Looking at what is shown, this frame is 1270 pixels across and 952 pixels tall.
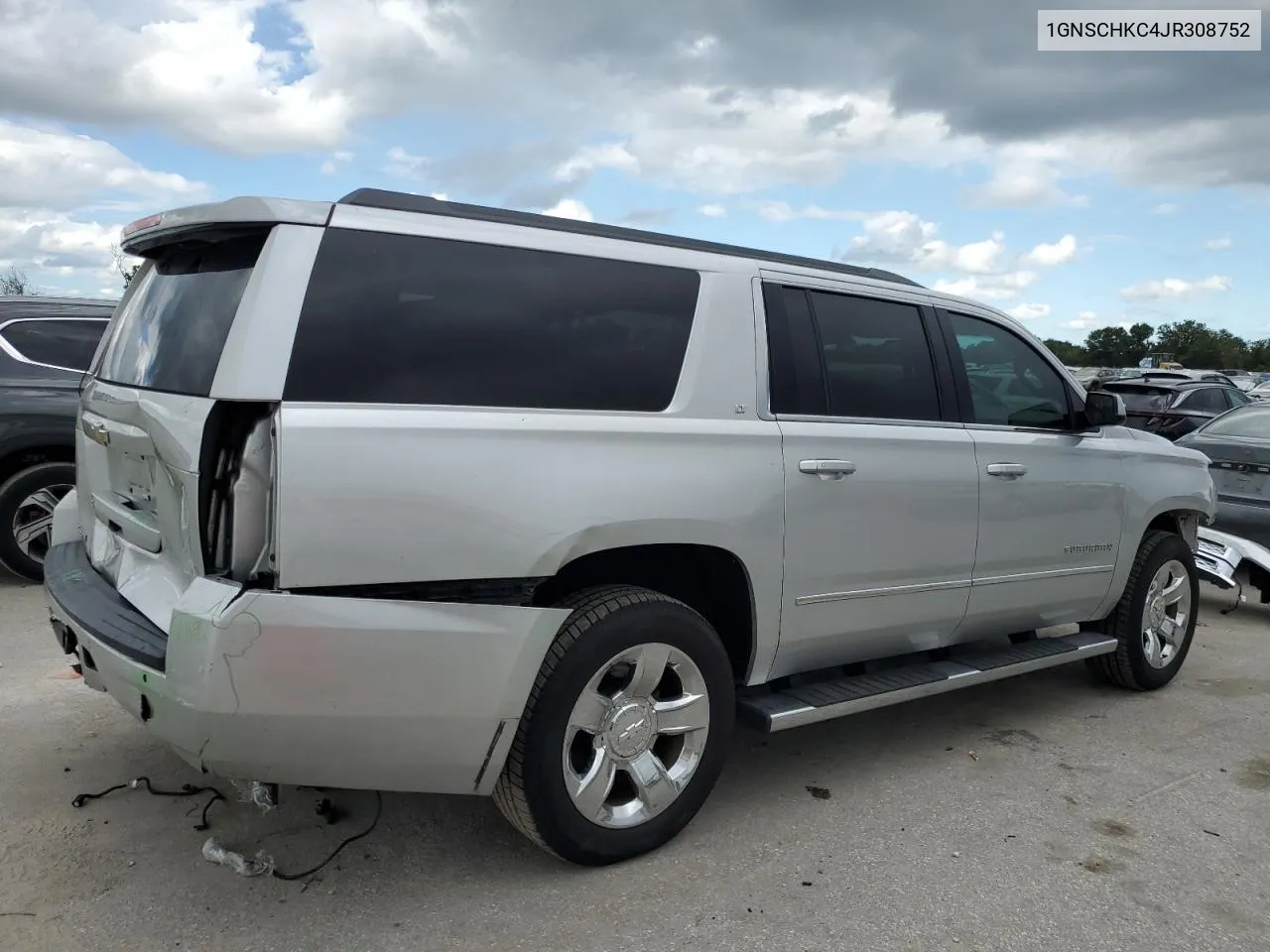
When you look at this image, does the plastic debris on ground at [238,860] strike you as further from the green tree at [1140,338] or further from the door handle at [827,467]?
the green tree at [1140,338]

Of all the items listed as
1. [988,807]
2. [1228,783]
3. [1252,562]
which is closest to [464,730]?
[988,807]

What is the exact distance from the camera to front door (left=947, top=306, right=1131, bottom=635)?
4047 mm

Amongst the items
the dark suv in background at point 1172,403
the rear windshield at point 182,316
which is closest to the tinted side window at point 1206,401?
the dark suv in background at point 1172,403

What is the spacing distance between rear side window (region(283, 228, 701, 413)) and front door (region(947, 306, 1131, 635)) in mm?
1564

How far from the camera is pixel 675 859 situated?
3113 millimetres

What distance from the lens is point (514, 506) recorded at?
2656 mm

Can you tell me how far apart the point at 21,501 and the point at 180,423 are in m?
4.55

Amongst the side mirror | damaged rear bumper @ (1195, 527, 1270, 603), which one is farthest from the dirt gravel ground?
damaged rear bumper @ (1195, 527, 1270, 603)

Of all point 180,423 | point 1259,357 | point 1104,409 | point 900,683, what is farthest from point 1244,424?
point 1259,357

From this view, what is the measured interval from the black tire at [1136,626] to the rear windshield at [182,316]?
416 centimetres

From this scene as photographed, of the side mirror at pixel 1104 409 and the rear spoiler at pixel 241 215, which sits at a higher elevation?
the rear spoiler at pixel 241 215

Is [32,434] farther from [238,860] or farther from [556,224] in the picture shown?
[556,224]

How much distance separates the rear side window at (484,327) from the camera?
2.53 meters

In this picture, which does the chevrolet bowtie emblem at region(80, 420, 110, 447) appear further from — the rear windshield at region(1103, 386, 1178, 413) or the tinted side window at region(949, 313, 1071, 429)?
the rear windshield at region(1103, 386, 1178, 413)
